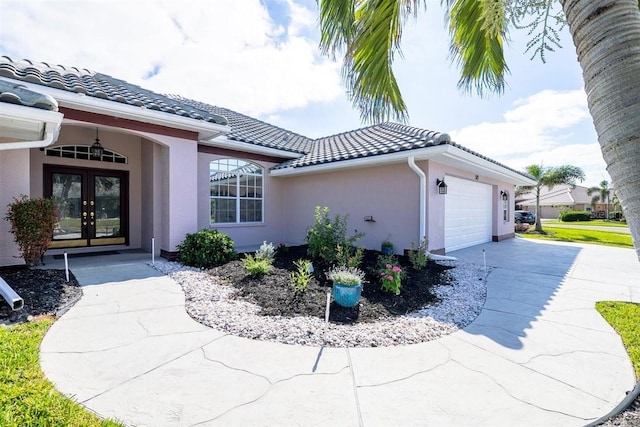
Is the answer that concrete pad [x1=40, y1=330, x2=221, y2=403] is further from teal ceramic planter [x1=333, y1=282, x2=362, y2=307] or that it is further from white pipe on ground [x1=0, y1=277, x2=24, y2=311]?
teal ceramic planter [x1=333, y1=282, x2=362, y2=307]

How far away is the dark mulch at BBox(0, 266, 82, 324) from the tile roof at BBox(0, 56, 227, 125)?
4.19 m

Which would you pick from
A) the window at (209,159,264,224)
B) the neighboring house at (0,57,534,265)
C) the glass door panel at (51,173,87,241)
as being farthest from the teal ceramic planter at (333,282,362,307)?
the glass door panel at (51,173,87,241)

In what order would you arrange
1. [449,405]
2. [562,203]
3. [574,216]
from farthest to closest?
[562,203], [574,216], [449,405]

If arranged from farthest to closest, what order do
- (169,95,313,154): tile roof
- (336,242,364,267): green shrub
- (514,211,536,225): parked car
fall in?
1. (514,211,536,225): parked car
2. (169,95,313,154): tile roof
3. (336,242,364,267): green shrub

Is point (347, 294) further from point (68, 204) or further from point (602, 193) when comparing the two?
point (602, 193)

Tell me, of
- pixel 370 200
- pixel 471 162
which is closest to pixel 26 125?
pixel 370 200

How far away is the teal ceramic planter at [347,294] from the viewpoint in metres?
5.17

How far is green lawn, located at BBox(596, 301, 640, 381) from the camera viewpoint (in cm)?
394

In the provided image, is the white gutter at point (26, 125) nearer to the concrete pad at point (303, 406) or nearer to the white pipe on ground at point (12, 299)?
the white pipe on ground at point (12, 299)

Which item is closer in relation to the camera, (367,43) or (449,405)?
(449,405)

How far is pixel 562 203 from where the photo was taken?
51875 millimetres

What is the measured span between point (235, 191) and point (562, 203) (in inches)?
2375

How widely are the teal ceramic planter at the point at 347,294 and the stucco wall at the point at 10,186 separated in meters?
7.46

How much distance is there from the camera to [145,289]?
243 inches
